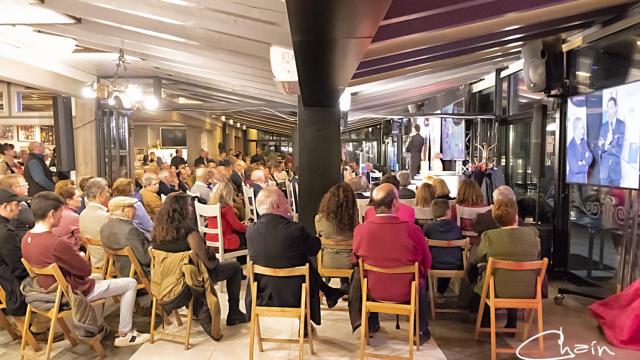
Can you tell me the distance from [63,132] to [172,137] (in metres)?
12.9

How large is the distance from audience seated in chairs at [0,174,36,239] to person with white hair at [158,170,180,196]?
2061mm

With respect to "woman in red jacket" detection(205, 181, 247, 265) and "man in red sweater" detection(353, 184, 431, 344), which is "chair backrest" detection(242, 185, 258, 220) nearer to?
"woman in red jacket" detection(205, 181, 247, 265)

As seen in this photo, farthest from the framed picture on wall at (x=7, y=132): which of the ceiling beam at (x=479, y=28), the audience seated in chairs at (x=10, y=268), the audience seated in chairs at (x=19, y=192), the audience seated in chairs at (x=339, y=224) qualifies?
the ceiling beam at (x=479, y=28)

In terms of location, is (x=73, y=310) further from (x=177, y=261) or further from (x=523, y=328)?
(x=523, y=328)

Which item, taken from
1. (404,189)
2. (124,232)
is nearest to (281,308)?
(124,232)

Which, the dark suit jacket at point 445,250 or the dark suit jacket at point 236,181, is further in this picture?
the dark suit jacket at point 236,181

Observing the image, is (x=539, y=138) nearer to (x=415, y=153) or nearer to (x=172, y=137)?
(x=415, y=153)

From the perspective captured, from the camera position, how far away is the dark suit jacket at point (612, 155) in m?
4.08

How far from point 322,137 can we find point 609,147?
284 centimetres

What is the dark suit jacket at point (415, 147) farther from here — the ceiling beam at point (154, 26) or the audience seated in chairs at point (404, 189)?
the ceiling beam at point (154, 26)

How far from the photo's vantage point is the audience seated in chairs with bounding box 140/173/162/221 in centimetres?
531

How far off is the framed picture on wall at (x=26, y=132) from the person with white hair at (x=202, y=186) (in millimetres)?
7515

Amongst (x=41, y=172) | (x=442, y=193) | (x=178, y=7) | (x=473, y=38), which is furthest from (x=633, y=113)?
(x=41, y=172)

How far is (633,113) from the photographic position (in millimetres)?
3893
